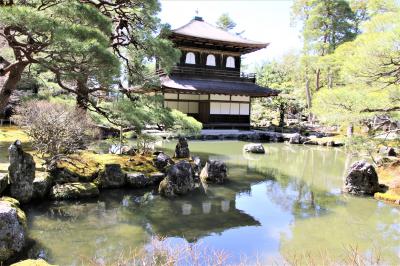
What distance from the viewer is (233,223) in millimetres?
7016

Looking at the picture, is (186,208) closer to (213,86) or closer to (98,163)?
(98,163)

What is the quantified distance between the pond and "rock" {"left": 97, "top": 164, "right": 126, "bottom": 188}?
1.09ft

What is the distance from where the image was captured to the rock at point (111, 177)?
29.7ft

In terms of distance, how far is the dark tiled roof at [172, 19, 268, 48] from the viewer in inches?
928

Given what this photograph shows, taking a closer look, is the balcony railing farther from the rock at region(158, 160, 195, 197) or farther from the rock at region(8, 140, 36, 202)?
the rock at region(8, 140, 36, 202)

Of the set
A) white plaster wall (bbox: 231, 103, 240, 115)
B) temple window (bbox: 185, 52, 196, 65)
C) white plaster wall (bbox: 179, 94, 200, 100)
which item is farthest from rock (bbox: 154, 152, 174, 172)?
white plaster wall (bbox: 231, 103, 240, 115)

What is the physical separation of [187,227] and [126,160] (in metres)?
4.30

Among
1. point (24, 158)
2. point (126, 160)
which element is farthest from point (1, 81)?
point (24, 158)

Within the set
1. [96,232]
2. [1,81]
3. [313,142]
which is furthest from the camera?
[313,142]

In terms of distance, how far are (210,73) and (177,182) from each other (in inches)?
667

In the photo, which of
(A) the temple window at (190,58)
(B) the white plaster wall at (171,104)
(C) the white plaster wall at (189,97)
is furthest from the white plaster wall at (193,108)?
(A) the temple window at (190,58)

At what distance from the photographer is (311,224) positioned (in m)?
7.13

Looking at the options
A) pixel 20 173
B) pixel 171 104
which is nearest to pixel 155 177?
pixel 20 173

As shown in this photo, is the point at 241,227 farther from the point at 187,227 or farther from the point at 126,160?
the point at 126,160
